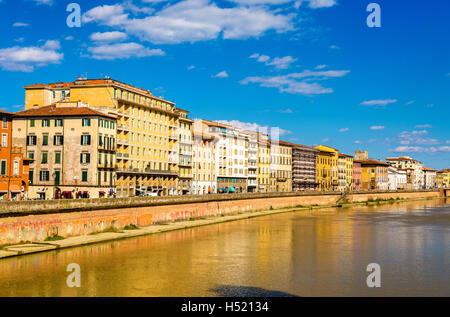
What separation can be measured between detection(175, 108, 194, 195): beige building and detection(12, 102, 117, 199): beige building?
27659 mm

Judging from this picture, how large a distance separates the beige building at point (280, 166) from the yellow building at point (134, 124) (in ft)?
154

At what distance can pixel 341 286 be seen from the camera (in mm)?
30031

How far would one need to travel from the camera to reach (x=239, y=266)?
36000mm

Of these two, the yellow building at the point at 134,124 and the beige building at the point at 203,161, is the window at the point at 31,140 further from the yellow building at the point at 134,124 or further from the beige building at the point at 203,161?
the beige building at the point at 203,161

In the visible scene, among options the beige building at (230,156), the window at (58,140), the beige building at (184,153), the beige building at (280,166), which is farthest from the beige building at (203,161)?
the window at (58,140)

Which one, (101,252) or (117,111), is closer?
(101,252)

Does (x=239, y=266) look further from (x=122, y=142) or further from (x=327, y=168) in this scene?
(x=327, y=168)

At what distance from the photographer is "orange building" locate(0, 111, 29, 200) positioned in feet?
181

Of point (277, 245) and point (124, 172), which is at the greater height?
point (124, 172)

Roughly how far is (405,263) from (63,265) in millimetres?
24298

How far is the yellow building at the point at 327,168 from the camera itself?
164125 millimetres
